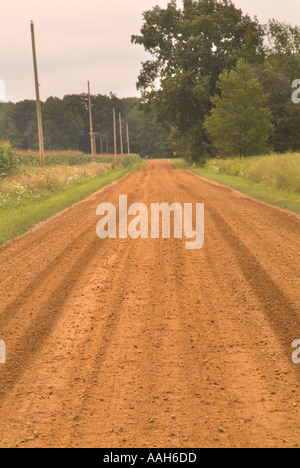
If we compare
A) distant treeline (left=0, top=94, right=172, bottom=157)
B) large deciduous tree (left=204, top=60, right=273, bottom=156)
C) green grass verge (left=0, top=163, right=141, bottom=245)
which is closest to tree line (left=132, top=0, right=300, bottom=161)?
large deciduous tree (left=204, top=60, right=273, bottom=156)

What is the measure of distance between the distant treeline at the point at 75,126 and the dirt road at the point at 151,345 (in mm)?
121405

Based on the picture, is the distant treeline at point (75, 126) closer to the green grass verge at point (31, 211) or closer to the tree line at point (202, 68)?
the tree line at point (202, 68)

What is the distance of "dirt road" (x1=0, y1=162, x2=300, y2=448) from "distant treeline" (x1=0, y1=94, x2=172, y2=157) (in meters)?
121

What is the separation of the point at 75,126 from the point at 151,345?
436ft

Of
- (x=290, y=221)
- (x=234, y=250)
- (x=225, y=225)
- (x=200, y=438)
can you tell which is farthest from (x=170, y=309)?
(x=290, y=221)

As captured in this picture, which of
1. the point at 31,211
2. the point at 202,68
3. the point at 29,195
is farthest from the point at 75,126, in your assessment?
the point at 31,211

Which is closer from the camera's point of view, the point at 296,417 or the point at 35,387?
the point at 296,417

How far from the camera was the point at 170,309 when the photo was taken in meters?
7.02

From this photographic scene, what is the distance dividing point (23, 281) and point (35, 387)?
3993 millimetres

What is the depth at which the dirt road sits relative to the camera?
4160 mm

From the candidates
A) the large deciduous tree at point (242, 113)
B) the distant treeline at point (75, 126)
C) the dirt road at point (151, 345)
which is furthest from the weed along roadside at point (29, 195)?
the distant treeline at point (75, 126)

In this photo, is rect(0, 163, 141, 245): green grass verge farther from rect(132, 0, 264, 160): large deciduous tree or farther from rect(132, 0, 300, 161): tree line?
rect(132, 0, 264, 160): large deciduous tree

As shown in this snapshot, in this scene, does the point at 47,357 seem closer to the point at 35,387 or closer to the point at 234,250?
the point at 35,387

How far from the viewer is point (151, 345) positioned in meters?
5.84
